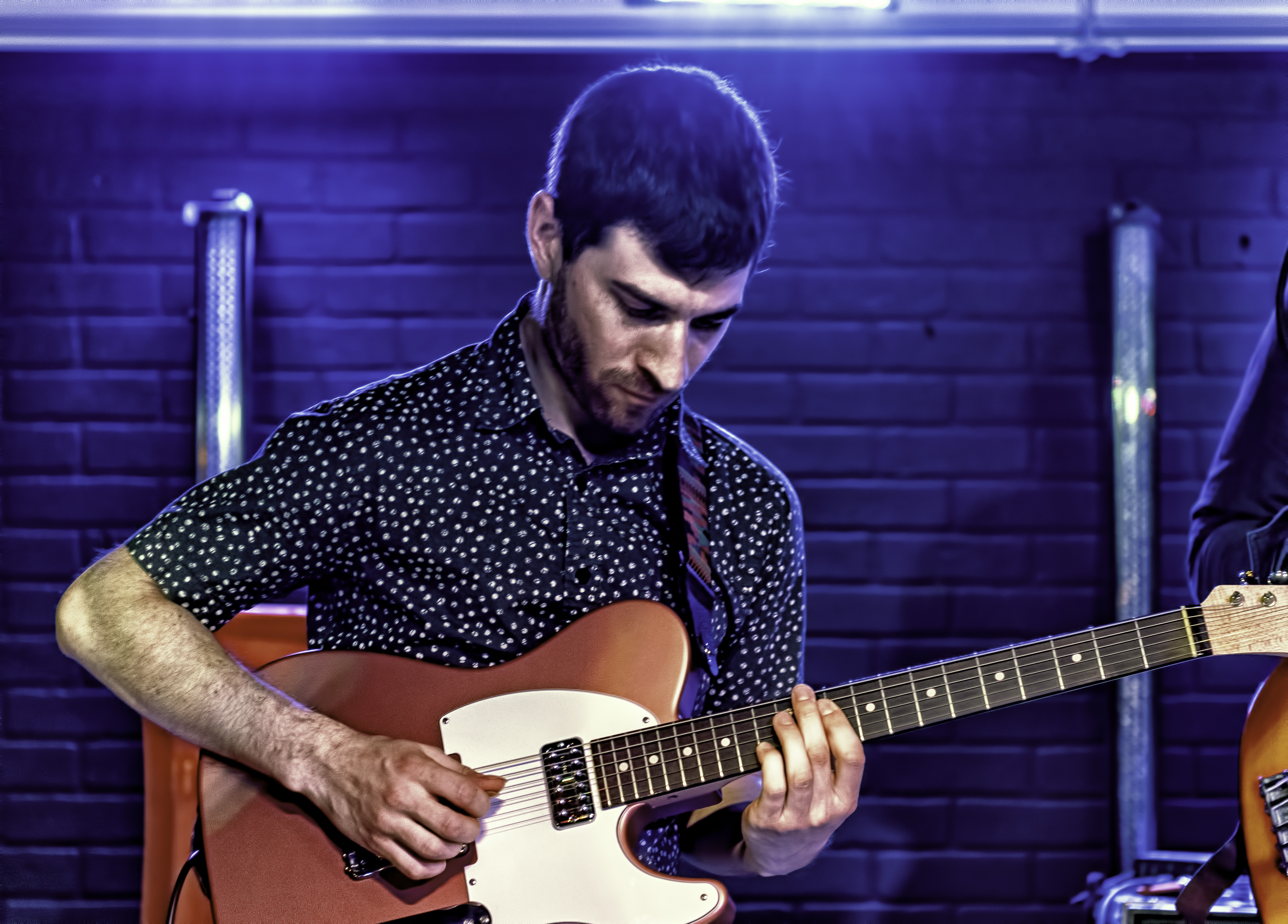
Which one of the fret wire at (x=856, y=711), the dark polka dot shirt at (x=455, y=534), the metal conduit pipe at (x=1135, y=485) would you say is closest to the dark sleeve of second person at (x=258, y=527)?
the dark polka dot shirt at (x=455, y=534)

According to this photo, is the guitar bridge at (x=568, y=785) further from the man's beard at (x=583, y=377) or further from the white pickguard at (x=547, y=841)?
the man's beard at (x=583, y=377)

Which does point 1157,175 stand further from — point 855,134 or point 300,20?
point 300,20

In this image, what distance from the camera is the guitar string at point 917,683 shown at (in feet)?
4.87

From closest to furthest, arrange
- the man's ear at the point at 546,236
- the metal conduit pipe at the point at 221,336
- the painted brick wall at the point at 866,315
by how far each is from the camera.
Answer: the man's ear at the point at 546,236, the metal conduit pipe at the point at 221,336, the painted brick wall at the point at 866,315

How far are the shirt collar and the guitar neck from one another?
0.46m

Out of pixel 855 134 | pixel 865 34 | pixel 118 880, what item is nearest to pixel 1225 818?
pixel 855 134

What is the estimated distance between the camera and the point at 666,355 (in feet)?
5.04

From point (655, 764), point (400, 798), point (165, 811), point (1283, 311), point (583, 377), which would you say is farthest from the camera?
point (165, 811)

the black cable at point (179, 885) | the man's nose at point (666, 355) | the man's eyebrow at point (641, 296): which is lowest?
the black cable at point (179, 885)

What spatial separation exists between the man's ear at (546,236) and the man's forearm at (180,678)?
2.43ft

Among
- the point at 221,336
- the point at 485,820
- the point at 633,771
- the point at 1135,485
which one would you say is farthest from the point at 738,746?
the point at 221,336

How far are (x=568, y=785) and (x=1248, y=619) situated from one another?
37.9 inches

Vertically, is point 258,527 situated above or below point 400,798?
above

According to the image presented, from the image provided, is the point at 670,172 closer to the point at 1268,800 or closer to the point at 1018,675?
the point at 1018,675
